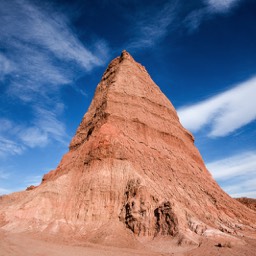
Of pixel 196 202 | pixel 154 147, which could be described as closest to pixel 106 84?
pixel 154 147

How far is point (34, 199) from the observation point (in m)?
31.9

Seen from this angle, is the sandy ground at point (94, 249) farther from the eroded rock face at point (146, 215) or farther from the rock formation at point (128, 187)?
the eroded rock face at point (146, 215)

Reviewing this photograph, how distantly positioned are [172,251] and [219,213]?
37.9 feet

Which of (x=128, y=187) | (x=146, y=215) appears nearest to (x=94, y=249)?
(x=146, y=215)

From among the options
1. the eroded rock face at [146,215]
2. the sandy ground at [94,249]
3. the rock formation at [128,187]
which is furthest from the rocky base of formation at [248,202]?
the eroded rock face at [146,215]

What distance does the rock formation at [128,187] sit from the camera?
2800 centimetres

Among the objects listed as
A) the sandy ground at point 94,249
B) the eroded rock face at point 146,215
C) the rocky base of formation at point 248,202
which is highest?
the rocky base of formation at point 248,202

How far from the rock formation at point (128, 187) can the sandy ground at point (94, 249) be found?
5.76 feet

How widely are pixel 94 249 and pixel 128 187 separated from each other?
922 cm

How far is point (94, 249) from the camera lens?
23047mm

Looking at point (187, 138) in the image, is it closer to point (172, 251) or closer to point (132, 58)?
point (132, 58)

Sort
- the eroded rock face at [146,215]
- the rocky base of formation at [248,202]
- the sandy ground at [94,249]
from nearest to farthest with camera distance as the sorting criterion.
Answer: the sandy ground at [94,249], the eroded rock face at [146,215], the rocky base of formation at [248,202]

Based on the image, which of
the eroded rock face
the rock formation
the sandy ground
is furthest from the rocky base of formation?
the eroded rock face

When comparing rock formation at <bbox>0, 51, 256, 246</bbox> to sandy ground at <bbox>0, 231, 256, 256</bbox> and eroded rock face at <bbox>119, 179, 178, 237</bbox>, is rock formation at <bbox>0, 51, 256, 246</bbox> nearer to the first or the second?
eroded rock face at <bbox>119, 179, 178, 237</bbox>
